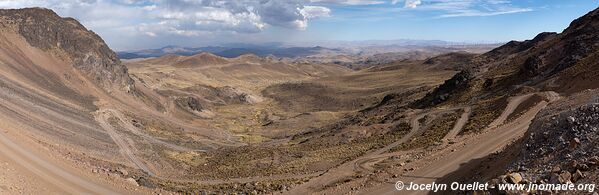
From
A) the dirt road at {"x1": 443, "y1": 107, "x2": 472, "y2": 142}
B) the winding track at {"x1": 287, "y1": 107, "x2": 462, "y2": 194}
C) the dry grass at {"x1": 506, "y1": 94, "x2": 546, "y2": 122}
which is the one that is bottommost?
the winding track at {"x1": 287, "y1": 107, "x2": 462, "y2": 194}

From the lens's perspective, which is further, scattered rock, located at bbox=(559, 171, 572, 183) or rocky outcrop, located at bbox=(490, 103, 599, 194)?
rocky outcrop, located at bbox=(490, 103, 599, 194)

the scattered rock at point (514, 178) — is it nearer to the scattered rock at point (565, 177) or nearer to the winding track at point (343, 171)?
the scattered rock at point (565, 177)

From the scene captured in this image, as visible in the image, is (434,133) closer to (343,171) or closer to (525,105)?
(525,105)

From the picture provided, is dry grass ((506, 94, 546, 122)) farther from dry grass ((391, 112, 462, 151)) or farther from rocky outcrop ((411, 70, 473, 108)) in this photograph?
rocky outcrop ((411, 70, 473, 108))

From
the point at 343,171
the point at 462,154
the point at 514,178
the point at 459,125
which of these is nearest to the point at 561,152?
the point at 514,178

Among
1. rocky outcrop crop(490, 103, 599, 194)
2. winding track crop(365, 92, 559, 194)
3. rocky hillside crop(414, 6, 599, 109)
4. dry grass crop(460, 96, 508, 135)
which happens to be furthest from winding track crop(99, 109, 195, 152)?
rocky outcrop crop(490, 103, 599, 194)

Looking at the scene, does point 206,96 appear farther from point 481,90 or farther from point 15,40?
point 481,90
